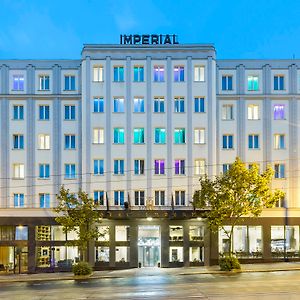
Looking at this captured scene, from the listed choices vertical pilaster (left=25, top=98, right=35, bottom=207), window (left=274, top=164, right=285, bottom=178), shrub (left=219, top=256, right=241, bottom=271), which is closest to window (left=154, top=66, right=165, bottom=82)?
vertical pilaster (left=25, top=98, right=35, bottom=207)

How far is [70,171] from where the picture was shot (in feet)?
189

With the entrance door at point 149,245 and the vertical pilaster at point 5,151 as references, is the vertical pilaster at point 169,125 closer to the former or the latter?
the entrance door at point 149,245

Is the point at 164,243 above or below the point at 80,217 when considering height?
below

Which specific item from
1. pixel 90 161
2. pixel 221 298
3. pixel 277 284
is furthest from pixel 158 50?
pixel 221 298

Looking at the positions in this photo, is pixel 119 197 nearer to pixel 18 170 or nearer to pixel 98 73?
pixel 18 170

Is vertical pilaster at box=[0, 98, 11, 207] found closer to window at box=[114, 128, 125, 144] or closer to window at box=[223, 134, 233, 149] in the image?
window at box=[114, 128, 125, 144]

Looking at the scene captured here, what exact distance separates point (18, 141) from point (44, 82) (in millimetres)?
6884

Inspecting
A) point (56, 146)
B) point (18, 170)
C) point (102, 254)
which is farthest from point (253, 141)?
point (18, 170)

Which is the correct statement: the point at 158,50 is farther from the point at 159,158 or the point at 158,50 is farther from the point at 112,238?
the point at 112,238

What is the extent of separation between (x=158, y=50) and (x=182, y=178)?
534 inches

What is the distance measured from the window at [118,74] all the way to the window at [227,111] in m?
11.3

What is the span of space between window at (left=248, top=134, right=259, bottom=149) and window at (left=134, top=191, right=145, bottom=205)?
12392 mm

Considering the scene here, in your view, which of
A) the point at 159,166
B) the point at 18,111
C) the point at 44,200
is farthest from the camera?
the point at 18,111

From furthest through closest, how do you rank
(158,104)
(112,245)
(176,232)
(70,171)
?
(70,171)
(158,104)
(176,232)
(112,245)
